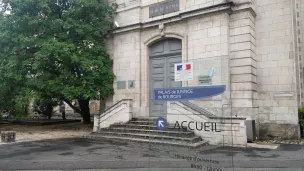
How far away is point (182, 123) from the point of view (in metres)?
10.7

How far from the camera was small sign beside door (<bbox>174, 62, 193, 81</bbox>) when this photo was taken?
238 inches

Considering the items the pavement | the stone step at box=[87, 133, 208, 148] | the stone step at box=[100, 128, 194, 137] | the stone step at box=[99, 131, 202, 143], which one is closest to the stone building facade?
the stone step at box=[100, 128, 194, 137]

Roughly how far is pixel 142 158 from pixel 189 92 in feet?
10.3

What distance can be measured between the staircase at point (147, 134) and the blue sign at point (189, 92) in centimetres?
372

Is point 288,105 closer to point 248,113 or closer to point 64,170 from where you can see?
point 248,113

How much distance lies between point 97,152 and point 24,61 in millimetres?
7507

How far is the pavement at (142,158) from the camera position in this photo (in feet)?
22.3

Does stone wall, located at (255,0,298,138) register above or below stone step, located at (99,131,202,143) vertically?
above

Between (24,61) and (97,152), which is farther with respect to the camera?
(24,61)

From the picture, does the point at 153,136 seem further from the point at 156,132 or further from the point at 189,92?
the point at 189,92

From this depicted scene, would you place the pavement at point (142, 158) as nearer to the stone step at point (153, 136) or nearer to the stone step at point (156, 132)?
the stone step at point (153, 136)

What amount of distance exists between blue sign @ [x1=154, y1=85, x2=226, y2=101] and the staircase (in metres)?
3.72

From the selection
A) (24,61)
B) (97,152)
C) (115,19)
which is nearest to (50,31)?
(24,61)

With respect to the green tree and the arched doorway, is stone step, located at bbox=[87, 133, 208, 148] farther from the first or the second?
the green tree
